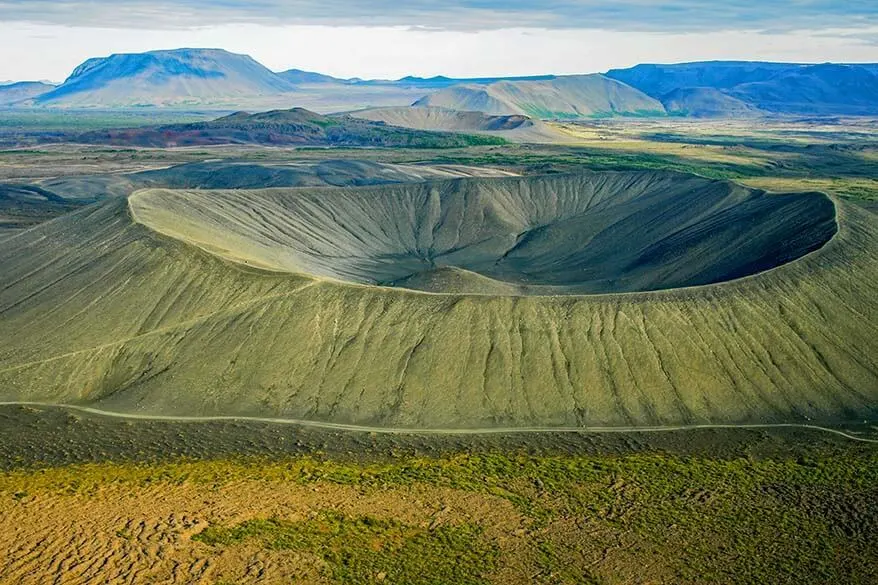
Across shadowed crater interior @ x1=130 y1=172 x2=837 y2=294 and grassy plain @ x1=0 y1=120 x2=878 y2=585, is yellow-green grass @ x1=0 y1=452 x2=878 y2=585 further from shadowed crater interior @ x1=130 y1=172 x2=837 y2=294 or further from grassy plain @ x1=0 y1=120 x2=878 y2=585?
shadowed crater interior @ x1=130 y1=172 x2=837 y2=294

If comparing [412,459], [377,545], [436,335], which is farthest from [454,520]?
[436,335]

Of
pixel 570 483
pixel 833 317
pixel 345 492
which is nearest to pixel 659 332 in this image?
pixel 833 317

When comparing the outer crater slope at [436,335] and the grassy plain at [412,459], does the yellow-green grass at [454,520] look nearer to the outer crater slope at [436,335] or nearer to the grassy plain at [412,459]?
the grassy plain at [412,459]

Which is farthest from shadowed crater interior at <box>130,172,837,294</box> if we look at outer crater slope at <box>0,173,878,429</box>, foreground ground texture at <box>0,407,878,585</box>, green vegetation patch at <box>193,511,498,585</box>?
green vegetation patch at <box>193,511,498,585</box>

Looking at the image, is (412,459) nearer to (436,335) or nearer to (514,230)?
(436,335)

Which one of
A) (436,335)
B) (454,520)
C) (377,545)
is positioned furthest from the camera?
(436,335)
